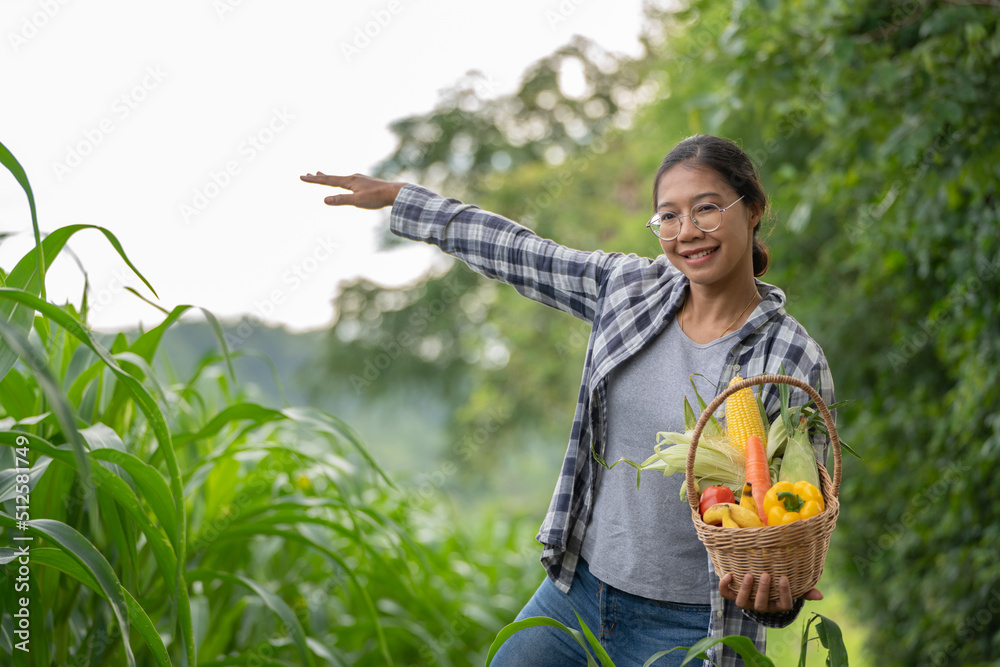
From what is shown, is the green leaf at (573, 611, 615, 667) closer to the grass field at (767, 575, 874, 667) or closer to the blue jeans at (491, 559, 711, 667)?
the blue jeans at (491, 559, 711, 667)

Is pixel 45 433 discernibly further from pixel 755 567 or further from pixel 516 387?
pixel 516 387

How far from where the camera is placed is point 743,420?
3.61ft

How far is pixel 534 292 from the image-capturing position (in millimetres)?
1436

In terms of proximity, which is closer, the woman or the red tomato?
the red tomato

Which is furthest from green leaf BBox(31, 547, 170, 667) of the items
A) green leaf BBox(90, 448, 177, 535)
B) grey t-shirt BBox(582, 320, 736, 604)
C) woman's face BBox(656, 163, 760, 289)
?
woman's face BBox(656, 163, 760, 289)

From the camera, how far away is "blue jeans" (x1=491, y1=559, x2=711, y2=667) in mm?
1211

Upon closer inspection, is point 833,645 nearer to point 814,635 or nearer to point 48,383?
point 48,383

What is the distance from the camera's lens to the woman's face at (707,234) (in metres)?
1.18

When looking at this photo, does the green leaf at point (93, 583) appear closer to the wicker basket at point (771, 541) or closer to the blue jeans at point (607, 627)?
the blue jeans at point (607, 627)

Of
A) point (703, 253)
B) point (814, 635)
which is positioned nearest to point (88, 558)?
point (703, 253)

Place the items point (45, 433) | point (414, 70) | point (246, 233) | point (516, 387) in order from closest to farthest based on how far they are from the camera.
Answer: point (45, 433) < point (246, 233) < point (414, 70) < point (516, 387)

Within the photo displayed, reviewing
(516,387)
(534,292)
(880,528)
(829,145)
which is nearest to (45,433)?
(534,292)

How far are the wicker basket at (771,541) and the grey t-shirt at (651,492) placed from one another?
0.16 metres

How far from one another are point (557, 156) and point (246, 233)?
17.6 feet
